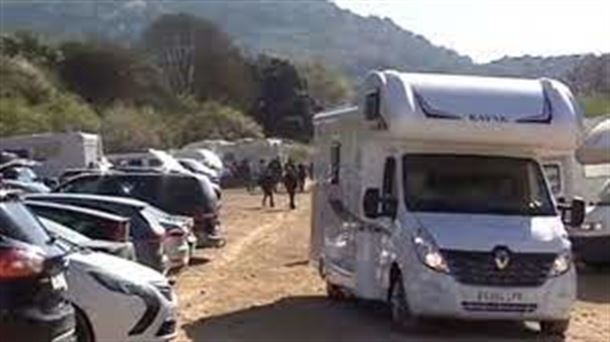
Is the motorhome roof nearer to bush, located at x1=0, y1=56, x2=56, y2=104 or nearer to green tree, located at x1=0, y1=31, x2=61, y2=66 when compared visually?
bush, located at x1=0, y1=56, x2=56, y2=104

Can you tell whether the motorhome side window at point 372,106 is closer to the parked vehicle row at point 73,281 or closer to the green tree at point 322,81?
the parked vehicle row at point 73,281

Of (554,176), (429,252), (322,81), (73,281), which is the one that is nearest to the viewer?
(73,281)

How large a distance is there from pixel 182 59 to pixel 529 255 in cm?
12257

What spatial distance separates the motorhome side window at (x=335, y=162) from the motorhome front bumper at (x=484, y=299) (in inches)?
137

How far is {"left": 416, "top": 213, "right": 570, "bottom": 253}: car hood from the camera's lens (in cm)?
1573

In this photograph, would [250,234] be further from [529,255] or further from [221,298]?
[529,255]

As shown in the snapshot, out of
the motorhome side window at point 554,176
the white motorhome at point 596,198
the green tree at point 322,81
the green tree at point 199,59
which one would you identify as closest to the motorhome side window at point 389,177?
the motorhome side window at point 554,176

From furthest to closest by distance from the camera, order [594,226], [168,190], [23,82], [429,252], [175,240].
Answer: [23,82] < [168,190] < [594,226] < [175,240] < [429,252]

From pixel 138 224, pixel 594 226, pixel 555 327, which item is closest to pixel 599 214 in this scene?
pixel 594 226

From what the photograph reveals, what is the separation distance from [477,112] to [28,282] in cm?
825

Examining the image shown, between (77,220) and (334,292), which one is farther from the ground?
(77,220)

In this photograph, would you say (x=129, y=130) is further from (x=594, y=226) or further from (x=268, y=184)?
(x=594, y=226)

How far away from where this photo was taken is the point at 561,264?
1584 centimetres

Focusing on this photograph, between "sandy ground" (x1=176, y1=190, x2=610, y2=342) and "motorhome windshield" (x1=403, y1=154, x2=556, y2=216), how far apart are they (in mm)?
1380
